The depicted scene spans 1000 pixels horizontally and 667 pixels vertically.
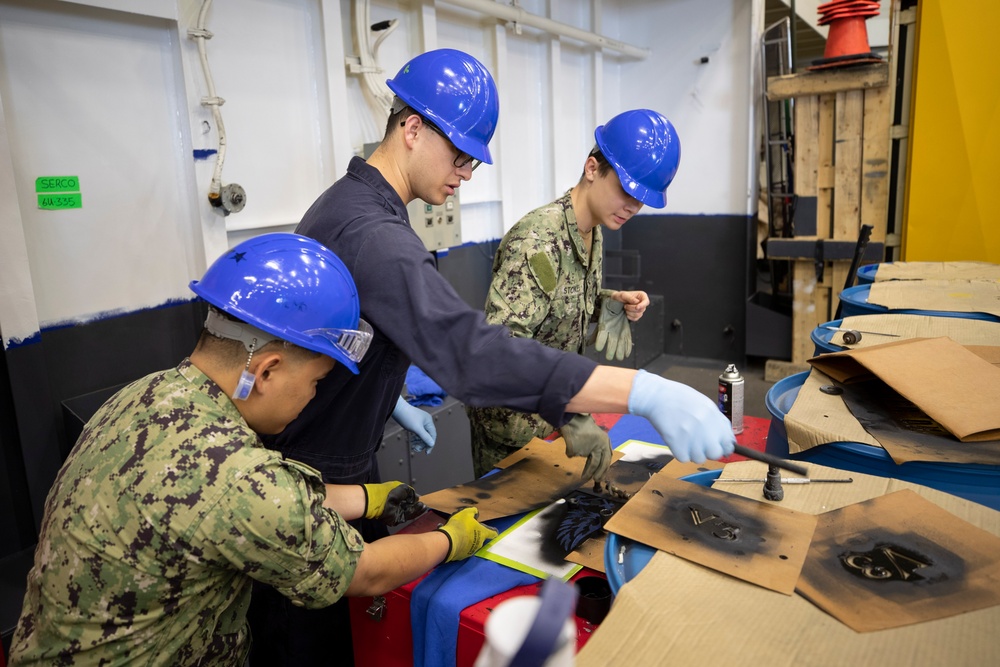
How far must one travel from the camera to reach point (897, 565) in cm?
91

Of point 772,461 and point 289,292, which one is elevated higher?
point 289,292

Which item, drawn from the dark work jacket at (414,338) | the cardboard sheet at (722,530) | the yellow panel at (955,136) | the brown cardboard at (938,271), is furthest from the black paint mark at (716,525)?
the yellow panel at (955,136)

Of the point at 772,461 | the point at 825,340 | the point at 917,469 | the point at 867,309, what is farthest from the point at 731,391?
the point at 772,461

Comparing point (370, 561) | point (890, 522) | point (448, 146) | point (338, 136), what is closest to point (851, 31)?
point (338, 136)

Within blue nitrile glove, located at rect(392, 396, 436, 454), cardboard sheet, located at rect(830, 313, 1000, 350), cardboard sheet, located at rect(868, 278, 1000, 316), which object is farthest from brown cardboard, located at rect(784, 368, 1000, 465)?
blue nitrile glove, located at rect(392, 396, 436, 454)

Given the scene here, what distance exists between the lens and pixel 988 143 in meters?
3.33

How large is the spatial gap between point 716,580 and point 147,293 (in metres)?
2.44

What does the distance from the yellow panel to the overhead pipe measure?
215cm

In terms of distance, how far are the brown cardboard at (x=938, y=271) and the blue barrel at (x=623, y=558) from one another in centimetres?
215

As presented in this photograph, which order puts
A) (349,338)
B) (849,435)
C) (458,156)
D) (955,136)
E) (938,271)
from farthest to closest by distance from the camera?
(955,136) < (938,271) < (458,156) < (849,435) < (349,338)

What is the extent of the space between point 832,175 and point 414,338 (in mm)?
3995

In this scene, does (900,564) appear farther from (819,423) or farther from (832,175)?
(832,175)

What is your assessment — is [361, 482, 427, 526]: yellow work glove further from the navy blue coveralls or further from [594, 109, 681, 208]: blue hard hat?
[594, 109, 681, 208]: blue hard hat

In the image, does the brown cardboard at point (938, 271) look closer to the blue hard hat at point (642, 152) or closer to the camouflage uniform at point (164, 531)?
the blue hard hat at point (642, 152)
